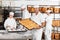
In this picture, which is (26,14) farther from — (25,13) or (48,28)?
(48,28)

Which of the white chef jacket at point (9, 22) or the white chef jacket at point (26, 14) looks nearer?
the white chef jacket at point (9, 22)

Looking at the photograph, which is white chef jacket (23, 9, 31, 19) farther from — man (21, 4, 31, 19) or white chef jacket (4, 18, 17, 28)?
white chef jacket (4, 18, 17, 28)

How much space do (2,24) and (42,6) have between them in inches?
52.6

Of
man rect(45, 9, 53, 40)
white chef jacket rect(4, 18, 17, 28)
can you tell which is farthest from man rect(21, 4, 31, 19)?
man rect(45, 9, 53, 40)

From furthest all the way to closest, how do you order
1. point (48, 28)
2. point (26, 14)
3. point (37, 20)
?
point (26, 14) → point (48, 28) → point (37, 20)

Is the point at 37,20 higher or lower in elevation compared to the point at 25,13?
lower

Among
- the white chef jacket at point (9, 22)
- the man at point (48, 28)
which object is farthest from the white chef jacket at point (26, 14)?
the man at point (48, 28)

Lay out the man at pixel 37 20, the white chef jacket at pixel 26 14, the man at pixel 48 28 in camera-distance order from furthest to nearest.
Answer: the white chef jacket at pixel 26 14 < the man at pixel 48 28 < the man at pixel 37 20

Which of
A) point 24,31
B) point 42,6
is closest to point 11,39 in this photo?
point 24,31

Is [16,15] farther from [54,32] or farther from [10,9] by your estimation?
[54,32]

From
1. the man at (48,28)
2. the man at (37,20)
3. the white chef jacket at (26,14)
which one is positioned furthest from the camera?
the white chef jacket at (26,14)

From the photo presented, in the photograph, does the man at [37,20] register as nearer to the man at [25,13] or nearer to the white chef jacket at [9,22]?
the man at [25,13]

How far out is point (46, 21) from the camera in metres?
4.67

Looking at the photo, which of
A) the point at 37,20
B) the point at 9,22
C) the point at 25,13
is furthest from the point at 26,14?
the point at 37,20
